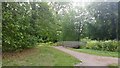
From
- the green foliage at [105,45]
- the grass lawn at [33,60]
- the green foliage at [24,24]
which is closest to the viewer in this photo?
the grass lawn at [33,60]

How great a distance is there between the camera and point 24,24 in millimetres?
8656

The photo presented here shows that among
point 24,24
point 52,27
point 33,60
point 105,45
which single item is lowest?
point 105,45

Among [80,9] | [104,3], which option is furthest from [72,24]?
[104,3]

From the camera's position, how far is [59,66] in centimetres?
635

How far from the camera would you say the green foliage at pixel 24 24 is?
24.4 feet

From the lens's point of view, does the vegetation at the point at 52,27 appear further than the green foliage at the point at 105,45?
No

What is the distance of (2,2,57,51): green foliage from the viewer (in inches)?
293

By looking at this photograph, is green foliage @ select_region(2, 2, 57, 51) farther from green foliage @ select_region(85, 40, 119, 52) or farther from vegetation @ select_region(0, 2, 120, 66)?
green foliage @ select_region(85, 40, 119, 52)

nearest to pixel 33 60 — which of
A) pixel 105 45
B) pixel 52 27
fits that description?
pixel 52 27

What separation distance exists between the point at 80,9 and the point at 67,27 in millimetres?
1594

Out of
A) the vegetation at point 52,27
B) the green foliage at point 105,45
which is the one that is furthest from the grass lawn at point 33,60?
the green foliage at point 105,45

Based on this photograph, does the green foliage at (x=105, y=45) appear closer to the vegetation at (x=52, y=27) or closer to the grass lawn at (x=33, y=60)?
the vegetation at (x=52, y=27)

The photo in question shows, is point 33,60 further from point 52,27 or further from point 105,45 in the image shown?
point 105,45

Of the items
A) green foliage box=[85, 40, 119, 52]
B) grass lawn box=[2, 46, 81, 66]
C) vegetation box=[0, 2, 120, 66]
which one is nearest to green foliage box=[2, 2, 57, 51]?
vegetation box=[0, 2, 120, 66]
